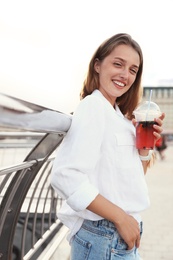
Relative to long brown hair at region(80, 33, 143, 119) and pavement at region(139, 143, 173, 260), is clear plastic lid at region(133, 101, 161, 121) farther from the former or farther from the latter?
pavement at region(139, 143, 173, 260)

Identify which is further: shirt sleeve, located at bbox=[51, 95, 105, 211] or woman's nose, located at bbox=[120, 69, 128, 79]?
woman's nose, located at bbox=[120, 69, 128, 79]

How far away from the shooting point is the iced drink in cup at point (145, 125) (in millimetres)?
1480

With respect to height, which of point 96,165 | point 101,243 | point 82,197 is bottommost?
point 101,243

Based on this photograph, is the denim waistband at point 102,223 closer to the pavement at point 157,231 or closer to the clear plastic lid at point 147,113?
the clear plastic lid at point 147,113

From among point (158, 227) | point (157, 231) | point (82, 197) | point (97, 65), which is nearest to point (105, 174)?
point (82, 197)

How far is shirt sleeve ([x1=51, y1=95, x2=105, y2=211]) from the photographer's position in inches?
51.5

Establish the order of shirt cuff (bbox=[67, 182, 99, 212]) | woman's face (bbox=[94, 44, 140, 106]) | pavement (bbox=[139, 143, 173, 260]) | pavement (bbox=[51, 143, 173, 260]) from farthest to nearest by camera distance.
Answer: pavement (bbox=[139, 143, 173, 260])
pavement (bbox=[51, 143, 173, 260])
woman's face (bbox=[94, 44, 140, 106])
shirt cuff (bbox=[67, 182, 99, 212])

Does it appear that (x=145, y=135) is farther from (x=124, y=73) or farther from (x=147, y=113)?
(x=124, y=73)

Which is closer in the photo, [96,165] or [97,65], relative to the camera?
[96,165]

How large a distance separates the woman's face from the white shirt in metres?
0.08

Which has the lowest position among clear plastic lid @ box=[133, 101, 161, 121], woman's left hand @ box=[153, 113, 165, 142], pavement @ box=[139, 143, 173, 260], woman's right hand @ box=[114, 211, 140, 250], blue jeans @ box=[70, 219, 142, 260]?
pavement @ box=[139, 143, 173, 260]

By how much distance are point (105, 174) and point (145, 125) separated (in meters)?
0.27

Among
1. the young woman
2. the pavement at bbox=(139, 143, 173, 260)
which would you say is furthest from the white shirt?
the pavement at bbox=(139, 143, 173, 260)

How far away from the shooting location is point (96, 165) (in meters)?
1.41
